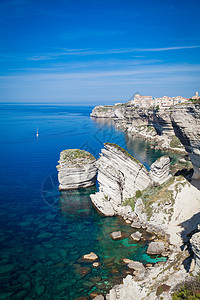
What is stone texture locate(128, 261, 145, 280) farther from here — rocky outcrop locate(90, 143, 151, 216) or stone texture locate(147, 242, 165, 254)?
rocky outcrop locate(90, 143, 151, 216)

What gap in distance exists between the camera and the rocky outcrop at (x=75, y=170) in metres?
40.1

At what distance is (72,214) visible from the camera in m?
32.7

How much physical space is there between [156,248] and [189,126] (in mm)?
12896

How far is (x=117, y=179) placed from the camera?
32312 millimetres

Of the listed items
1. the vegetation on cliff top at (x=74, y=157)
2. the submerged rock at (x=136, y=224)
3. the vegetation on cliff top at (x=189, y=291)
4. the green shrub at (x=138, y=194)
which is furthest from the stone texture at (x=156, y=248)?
the vegetation on cliff top at (x=74, y=157)

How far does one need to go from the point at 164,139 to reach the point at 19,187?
202 feet

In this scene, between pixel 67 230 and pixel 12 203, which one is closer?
pixel 67 230

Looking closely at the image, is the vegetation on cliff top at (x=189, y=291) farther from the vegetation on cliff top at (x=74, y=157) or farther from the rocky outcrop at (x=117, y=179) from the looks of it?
the vegetation on cliff top at (x=74, y=157)

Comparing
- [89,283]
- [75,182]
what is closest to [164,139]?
[75,182]

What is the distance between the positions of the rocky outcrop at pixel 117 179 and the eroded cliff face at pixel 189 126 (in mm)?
8714

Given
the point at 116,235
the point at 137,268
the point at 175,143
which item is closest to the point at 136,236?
the point at 116,235

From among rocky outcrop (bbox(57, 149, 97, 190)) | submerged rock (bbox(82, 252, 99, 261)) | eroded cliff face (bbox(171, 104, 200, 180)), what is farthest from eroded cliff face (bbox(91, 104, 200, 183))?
rocky outcrop (bbox(57, 149, 97, 190))

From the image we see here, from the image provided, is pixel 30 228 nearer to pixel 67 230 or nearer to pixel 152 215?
pixel 67 230

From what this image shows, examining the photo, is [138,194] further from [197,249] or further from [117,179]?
[197,249]
